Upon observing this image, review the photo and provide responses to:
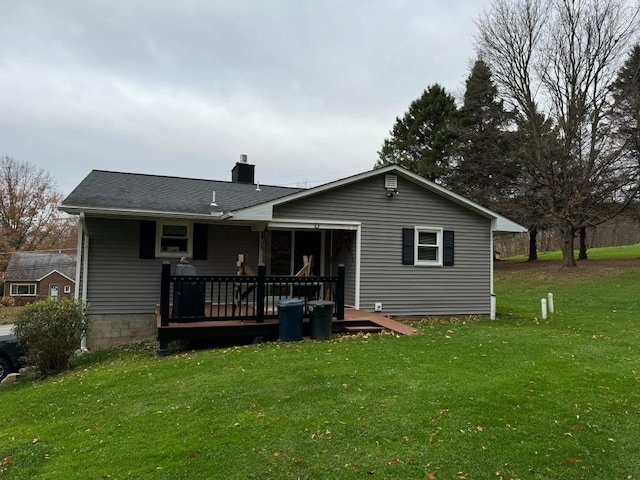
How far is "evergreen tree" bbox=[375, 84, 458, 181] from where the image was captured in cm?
3038

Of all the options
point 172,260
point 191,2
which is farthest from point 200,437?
point 191,2

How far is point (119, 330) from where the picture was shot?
10000mm

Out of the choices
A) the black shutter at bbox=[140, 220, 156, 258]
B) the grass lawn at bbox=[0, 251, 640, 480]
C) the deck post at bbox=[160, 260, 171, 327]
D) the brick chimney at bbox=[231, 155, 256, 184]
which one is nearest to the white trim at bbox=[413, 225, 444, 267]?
→ the grass lawn at bbox=[0, 251, 640, 480]

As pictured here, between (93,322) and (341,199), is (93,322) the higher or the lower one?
the lower one

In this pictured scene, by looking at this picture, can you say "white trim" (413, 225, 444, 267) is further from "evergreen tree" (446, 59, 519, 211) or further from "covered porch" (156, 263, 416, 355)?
"evergreen tree" (446, 59, 519, 211)

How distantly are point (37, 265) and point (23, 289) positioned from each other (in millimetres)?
2963

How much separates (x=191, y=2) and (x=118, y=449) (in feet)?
38.3

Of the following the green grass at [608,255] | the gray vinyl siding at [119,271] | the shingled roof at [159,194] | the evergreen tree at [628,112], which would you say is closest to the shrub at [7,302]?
the shingled roof at [159,194]

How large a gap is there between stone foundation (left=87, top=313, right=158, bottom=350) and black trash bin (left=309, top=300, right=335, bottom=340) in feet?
14.5

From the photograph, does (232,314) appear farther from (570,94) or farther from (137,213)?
(570,94)

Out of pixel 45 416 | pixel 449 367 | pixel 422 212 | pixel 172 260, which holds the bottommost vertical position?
pixel 45 416

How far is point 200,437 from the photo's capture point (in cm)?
390

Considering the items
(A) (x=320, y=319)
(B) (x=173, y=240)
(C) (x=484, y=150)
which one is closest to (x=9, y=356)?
(B) (x=173, y=240)

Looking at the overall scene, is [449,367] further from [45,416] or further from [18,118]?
[18,118]
